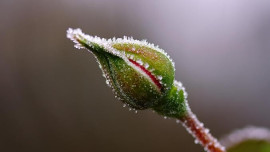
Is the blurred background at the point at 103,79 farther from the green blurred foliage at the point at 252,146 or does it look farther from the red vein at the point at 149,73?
the red vein at the point at 149,73

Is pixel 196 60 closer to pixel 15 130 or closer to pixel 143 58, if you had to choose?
pixel 15 130

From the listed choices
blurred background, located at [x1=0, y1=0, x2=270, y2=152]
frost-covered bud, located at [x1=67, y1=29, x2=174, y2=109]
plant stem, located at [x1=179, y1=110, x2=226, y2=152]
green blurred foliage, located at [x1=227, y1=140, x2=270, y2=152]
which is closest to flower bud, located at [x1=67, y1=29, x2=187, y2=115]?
frost-covered bud, located at [x1=67, y1=29, x2=174, y2=109]

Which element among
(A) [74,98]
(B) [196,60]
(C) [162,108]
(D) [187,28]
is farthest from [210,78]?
(C) [162,108]

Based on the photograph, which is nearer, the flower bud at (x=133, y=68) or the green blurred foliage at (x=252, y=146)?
the flower bud at (x=133, y=68)

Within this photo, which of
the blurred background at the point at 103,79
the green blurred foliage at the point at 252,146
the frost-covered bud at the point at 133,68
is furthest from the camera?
the blurred background at the point at 103,79

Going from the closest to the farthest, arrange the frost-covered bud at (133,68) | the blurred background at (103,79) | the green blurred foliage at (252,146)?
the frost-covered bud at (133,68) → the green blurred foliage at (252,146) → the blurred background at (103,79)

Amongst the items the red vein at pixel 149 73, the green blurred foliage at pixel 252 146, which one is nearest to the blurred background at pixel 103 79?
the green blurred foliage at pixel 252 146

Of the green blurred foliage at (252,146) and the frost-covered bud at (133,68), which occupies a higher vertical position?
the green blurred foliage at (252,146)
